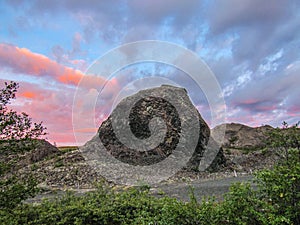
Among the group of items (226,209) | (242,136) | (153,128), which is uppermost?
(242,136)

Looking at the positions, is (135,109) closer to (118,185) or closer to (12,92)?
(118,185)

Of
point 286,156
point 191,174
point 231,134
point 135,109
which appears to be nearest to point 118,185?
point 191,174

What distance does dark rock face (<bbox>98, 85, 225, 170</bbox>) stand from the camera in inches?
731

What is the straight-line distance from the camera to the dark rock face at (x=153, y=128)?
1858cm

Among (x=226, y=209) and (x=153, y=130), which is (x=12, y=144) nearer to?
(x=226, y=209)

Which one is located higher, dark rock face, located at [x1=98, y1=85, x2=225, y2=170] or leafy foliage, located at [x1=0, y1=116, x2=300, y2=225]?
dark rock face, located at [x1=98, y1=85, x2=225, y2=170]

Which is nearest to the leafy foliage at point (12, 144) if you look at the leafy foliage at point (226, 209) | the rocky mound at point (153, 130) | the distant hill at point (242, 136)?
the leafy foliage at point (226, 209)

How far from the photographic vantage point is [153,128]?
19938 mm

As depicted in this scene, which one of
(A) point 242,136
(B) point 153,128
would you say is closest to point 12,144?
(B) point 153,128

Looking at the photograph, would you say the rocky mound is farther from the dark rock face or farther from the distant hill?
the distant hill

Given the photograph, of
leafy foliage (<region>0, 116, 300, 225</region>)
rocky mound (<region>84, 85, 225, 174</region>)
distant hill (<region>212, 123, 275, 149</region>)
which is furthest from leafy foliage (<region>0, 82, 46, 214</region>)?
distant hill (<region>212, 123, 275, 149</region>)

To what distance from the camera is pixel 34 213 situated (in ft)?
18.3

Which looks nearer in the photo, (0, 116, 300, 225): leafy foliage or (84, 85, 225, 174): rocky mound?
(0, 116, 300, 225): leafy foliage

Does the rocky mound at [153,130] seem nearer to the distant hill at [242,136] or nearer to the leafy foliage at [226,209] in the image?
the leafy foliage at [226,209]
